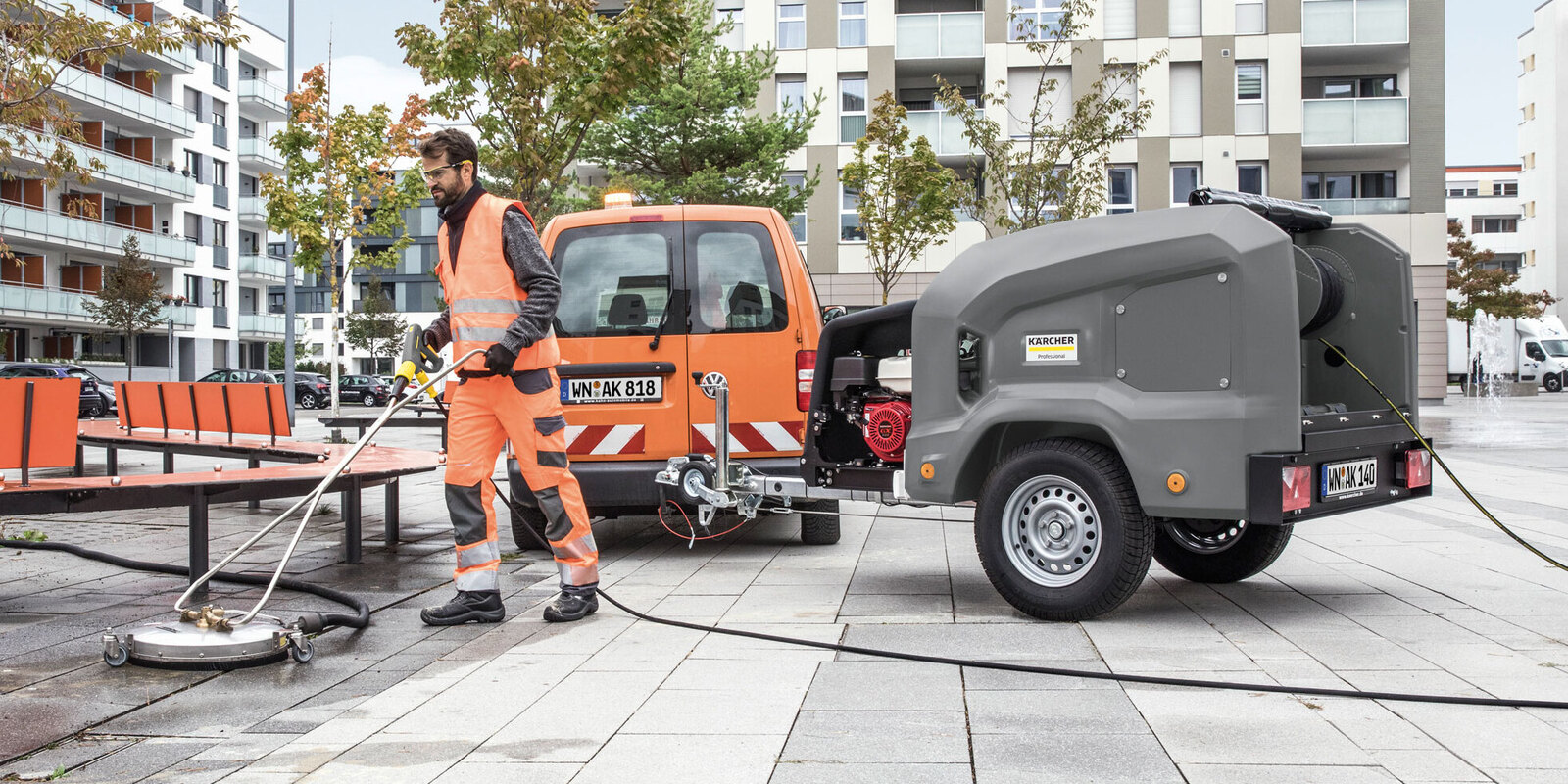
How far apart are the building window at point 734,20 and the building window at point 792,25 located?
107 cm

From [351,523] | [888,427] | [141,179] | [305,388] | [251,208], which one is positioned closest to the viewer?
[888,427]

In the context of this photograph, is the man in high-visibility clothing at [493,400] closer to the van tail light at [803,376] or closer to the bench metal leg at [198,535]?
the bench metal leg at [198,535]

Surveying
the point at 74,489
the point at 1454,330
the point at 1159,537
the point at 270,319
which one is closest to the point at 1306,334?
the point at 1159,537

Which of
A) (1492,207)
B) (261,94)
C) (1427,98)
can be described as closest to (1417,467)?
(1427,98)

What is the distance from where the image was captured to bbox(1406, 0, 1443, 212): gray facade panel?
1380 inches

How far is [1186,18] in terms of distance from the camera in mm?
34188

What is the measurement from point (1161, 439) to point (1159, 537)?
1564mm

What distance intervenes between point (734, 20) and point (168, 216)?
110 feet

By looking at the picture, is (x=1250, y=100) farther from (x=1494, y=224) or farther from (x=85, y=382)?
(x=1494, y=224)

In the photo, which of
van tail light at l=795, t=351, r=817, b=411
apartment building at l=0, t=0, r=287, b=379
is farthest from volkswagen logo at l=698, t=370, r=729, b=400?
apartment building at l=0, t=0, r=287, b=379

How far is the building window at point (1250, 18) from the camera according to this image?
34.2 m

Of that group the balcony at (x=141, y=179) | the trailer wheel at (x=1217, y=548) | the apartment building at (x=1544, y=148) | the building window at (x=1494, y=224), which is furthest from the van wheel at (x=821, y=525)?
the building window at (x=1494, y=224)

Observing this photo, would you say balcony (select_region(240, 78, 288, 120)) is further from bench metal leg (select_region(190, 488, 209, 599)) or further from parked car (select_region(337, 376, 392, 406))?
bench metal leg (select_region(190, 488, 209, 599))

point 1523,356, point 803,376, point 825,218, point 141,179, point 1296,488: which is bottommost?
point 1296,488
